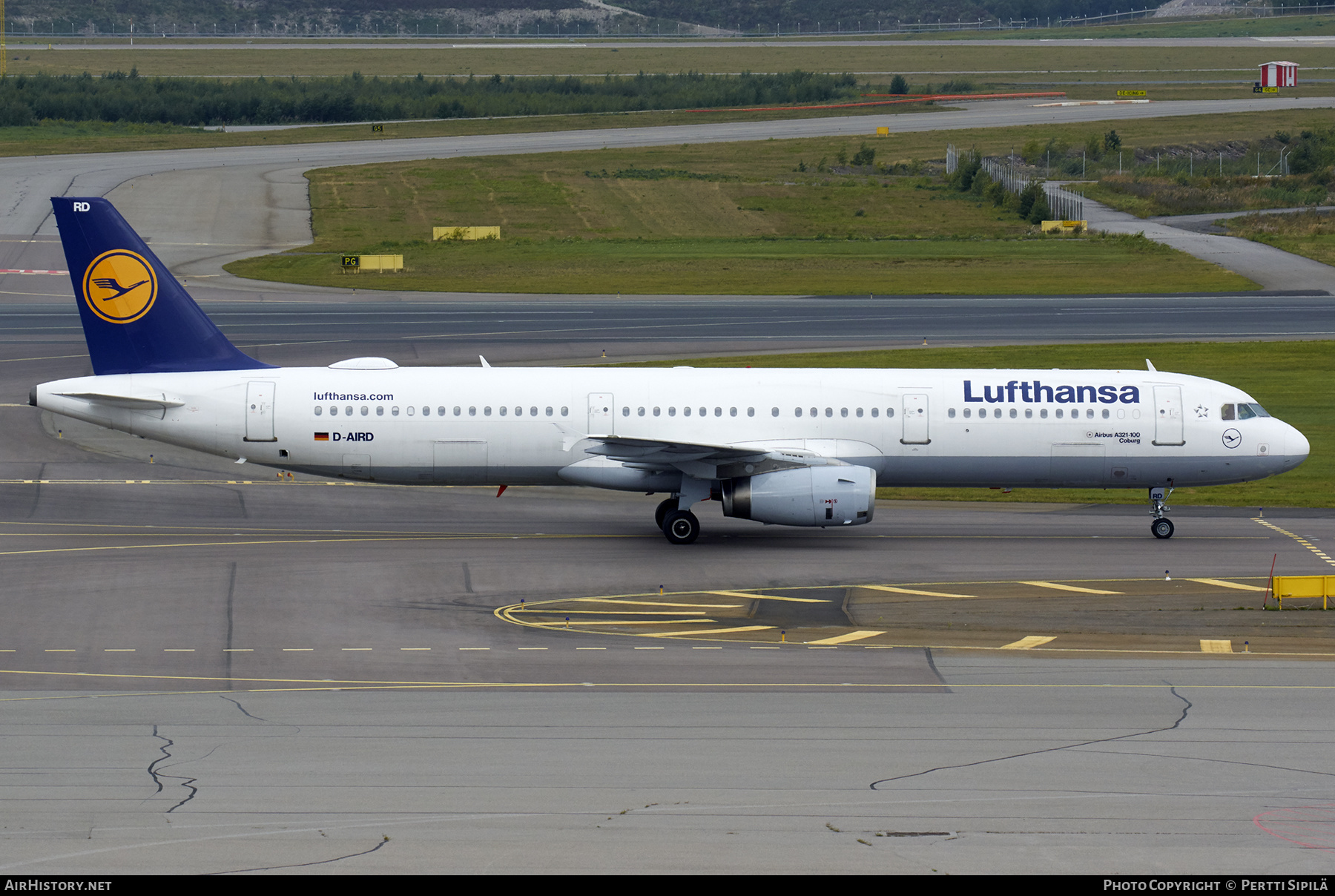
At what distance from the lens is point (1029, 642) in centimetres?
2741

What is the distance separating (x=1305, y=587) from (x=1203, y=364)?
101ft

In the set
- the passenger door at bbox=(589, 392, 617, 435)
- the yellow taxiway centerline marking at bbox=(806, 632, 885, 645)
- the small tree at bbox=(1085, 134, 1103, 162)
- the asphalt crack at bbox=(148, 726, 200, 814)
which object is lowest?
the yellow taxiway centerline marking at bbox=(806, 632, 885, 645)

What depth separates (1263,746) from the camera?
21.2m

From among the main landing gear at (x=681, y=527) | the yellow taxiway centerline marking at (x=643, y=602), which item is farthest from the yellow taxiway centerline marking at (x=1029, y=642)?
the main landing gear at (x=681, y=527)

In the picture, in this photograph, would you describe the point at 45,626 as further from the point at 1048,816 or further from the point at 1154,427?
the point at 1154,427

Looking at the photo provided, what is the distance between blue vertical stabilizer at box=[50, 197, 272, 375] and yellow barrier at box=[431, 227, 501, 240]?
59.3 meters

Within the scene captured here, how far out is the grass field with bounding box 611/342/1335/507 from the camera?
144 ft

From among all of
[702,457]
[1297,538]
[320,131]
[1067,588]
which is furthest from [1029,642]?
[320,131]

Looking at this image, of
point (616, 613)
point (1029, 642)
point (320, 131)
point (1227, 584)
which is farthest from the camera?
point (320, 131)

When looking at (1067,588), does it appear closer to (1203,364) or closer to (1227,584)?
(1227,584)

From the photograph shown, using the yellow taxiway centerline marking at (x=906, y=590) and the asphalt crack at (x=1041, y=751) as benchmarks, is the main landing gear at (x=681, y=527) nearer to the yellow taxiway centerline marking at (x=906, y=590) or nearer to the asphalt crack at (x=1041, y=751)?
the yellow taxiway centerline marking at (x=906, y=590)

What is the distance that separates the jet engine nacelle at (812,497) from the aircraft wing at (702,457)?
18.7 inches

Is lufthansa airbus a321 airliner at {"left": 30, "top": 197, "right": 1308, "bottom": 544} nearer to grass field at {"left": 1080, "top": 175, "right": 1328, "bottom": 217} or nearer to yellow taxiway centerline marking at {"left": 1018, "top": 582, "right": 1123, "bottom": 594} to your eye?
yellow taxiway centerline marking at {"left": 1018, "top": 582, "right": 1123, "bottom": 594}

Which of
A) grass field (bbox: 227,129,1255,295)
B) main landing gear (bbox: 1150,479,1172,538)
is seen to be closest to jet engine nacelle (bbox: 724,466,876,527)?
main landing gear (bbox: 1150,479,1172,538)
